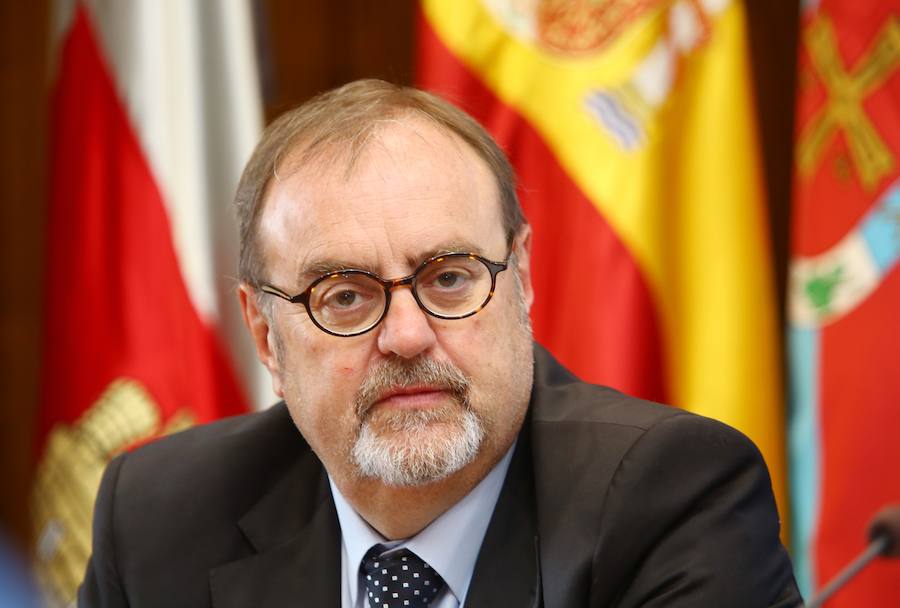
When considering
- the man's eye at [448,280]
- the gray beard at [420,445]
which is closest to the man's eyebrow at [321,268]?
the man's eye at [448,280]

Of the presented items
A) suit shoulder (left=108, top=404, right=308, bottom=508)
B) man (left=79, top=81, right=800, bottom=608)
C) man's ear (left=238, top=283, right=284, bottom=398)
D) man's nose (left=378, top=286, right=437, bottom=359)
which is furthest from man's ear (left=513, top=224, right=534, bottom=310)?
suit shoulder (left=108, top=404, right=308, bottom=508)

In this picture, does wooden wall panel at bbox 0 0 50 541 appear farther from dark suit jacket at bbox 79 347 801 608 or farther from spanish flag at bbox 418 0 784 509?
dark suit jacket at bbox 79 347 801 608

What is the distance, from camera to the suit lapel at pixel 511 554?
1808 mm

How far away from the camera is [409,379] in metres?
1.76

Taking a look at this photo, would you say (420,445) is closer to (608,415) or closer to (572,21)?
(608,415)

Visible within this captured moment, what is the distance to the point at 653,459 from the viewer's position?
173 centimetres

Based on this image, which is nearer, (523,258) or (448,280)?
(448,280)

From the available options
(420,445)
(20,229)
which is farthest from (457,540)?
(20,229)

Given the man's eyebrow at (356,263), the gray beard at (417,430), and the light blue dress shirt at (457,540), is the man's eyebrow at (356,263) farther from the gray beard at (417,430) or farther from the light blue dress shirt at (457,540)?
the light blue dress shirt at (457,540)

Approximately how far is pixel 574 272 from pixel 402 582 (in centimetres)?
143

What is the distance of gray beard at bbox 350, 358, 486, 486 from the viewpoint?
177 cm

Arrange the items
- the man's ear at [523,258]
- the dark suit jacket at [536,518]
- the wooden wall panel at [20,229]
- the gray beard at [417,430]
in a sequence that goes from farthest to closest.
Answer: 1. the wooden wall panel at [20,229]
2. the man's ear at [523,258]
3. the gray beard at [417,430]
4. the dark suit jacket at [536,518]

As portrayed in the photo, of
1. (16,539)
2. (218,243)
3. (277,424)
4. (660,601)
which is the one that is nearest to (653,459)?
(660,601)

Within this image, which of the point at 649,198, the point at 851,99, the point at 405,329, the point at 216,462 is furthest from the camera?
the point at 649,198
